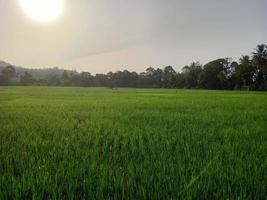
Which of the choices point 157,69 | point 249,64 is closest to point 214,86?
point 249,64

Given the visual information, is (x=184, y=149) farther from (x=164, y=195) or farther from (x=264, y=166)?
(x=164, y=195)

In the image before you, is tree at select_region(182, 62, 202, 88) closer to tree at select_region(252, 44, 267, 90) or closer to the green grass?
tree at select_region(252, 44, 267, 90)

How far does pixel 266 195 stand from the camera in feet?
8.11

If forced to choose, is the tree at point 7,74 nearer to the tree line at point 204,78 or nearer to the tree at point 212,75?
the tree line at point 204,78

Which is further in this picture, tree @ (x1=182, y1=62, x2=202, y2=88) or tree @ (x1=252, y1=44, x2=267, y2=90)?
tree @ (x1=182, y1=62, x2=202, y2=88)

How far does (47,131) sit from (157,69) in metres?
125

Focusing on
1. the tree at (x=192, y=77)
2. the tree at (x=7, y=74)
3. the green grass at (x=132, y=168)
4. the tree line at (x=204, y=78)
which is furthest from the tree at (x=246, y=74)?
the tree at (x=7, y=74)

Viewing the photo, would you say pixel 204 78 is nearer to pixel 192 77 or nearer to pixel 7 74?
pixel 192 77

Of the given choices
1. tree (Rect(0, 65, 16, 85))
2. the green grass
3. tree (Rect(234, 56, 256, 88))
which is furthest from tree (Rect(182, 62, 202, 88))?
the green grass

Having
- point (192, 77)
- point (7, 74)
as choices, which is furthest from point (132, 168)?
point (7, 74)

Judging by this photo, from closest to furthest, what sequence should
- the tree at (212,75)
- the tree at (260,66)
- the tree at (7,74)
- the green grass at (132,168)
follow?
the green grass at (132,168) < the tree at (260,66) < the tree at (212,75) < the tree at (7,74)

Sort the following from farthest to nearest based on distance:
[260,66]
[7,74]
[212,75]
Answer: [7,74], [212,75], [260,66]

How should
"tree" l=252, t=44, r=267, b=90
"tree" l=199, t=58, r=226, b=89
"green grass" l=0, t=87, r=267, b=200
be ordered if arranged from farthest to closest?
"tree" l=199, t=58, r=226, b=89 → "tree" l=252, t=44, r=267, b=90 → "green grass" l=0, t=87, r=267, b=200

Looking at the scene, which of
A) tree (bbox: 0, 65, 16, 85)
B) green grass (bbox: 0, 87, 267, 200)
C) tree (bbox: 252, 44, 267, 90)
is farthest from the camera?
tree (bbox: 0, 65, 16, 85)
